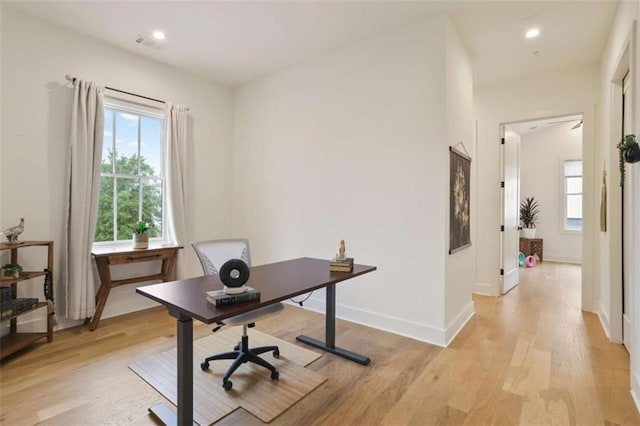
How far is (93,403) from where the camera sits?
202cm

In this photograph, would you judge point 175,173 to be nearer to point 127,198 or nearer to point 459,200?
point 127,198

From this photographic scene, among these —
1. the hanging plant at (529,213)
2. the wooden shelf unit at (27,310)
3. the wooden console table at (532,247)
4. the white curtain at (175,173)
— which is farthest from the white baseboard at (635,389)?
the hanging plant at (529,213)

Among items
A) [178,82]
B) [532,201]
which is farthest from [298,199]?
[532,201]

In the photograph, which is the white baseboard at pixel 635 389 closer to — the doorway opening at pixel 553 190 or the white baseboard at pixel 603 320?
the white baseboard at pixel 603 320

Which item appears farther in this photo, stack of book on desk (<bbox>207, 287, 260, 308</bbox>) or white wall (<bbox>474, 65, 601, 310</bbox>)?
white wall (<bbox>474, 65, 601, 310</bbox>)

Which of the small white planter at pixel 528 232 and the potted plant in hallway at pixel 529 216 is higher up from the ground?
the potted plant in hallway at pixel 529 216

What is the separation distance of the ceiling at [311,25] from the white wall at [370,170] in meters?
0.26

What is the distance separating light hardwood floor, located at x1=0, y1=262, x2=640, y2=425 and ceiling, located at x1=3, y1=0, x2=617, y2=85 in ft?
9.78

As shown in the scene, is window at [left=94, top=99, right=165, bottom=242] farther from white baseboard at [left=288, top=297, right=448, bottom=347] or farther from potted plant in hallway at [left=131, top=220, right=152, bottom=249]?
white baseboard at [left=288, top=297, right=448, bottom=347]

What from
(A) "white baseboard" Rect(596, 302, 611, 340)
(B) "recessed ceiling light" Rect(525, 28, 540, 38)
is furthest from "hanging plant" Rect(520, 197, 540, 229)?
(B) "recessed ceiling light" Rect(525, 28, 540, 38)

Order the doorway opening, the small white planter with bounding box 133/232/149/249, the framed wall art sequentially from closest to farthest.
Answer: the framed wall art, the small white planter with bounding box 133/232/149/249, the doorway opening

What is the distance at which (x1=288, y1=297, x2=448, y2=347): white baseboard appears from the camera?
115 inches

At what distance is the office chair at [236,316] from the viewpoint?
7.19ft

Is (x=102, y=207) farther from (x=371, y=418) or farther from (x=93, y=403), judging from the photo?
(x=371, y=418)
